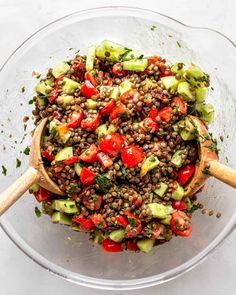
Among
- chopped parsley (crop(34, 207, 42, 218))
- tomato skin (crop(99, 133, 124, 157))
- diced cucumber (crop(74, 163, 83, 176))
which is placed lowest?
chopped parsley (crop(34, 207, 42, 218))

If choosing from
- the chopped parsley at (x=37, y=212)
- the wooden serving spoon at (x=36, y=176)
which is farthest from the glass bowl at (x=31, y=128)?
the wooden serving spoon at (x=36, y=176)

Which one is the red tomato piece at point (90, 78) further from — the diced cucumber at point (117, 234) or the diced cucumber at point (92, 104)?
the diced cucumber at point (117, 234)

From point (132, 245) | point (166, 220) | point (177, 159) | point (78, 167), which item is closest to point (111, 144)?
point (78, 167)

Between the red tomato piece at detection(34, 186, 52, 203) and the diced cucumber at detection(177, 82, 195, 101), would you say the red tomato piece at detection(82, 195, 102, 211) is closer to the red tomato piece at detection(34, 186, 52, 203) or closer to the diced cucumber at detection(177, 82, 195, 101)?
the red tomato piece at detection(34, 186, 52, 203)

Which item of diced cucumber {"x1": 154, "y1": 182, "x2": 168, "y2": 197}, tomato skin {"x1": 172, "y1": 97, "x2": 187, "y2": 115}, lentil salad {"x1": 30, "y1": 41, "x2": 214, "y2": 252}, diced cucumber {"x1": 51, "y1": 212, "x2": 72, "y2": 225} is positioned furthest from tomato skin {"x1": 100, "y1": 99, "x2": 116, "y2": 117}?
diced cucumber {"x1": 51, "y1": 212, "x2": 72, "y2": 225}

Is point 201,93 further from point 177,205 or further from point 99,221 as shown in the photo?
point 99,221

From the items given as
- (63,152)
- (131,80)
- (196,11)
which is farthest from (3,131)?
(196,11)
